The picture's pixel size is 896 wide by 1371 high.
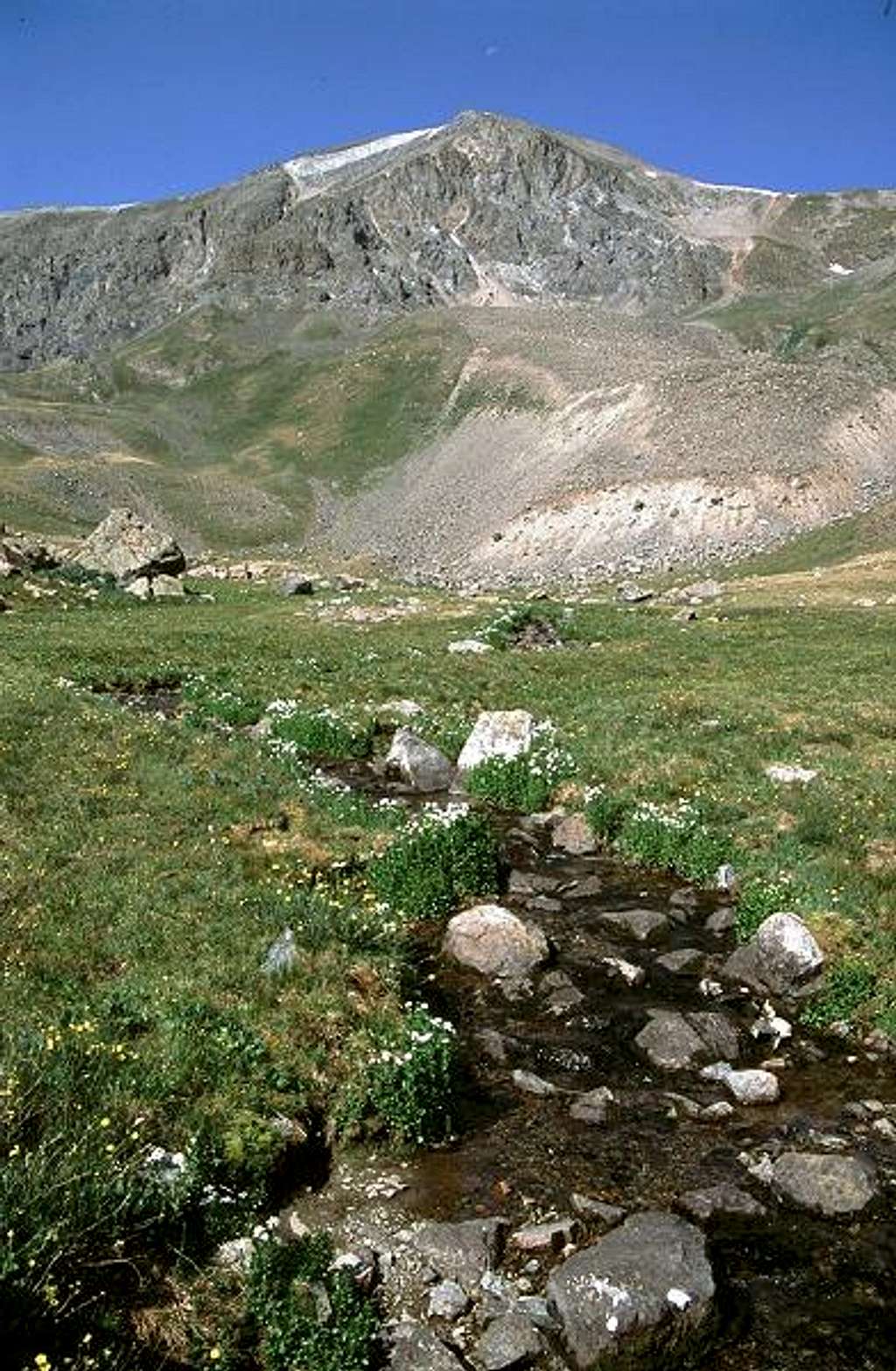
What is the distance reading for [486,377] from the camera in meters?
144

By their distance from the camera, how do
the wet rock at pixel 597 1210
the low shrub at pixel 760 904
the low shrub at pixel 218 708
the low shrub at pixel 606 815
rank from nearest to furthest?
the wet rock at pixel 597 1210, the low shrub at pixel 760 904, the low shrub at pixel 606 815, the low shrub at pixel 218 708

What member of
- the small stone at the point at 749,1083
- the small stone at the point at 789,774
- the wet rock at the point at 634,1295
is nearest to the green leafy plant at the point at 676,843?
the small stone at the point at 789,774

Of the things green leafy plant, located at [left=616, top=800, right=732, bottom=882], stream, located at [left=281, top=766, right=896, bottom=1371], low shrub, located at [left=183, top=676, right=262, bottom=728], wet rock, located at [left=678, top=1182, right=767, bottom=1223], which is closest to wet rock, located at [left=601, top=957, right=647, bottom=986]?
stream, located at [left=281, top=766, right=896, bottom=1371]

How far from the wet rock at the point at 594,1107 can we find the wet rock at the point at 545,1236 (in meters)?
1.97

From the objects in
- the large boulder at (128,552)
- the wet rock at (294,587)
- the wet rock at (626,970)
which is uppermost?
the large boulder at (128,552)

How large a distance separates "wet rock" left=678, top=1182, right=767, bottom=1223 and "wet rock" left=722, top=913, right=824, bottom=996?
503 centimetres

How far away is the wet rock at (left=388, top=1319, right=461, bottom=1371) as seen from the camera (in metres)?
8.94

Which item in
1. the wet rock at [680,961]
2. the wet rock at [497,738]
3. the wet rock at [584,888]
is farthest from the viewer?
the wet rock at [497,738]

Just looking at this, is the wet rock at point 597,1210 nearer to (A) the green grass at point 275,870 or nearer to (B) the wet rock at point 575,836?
(A) the green grass at point 275,870

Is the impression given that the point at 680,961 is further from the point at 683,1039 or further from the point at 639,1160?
the point at 639,1160

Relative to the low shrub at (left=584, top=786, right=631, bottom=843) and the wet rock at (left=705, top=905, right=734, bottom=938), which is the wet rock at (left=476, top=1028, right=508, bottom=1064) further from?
the low shrub at (left=584, top=786, right=631, bottom=843)

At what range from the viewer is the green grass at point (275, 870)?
35.9 feet

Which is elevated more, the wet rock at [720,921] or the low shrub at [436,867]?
the low shrub at [436,867]

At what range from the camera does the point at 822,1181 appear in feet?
36.8
